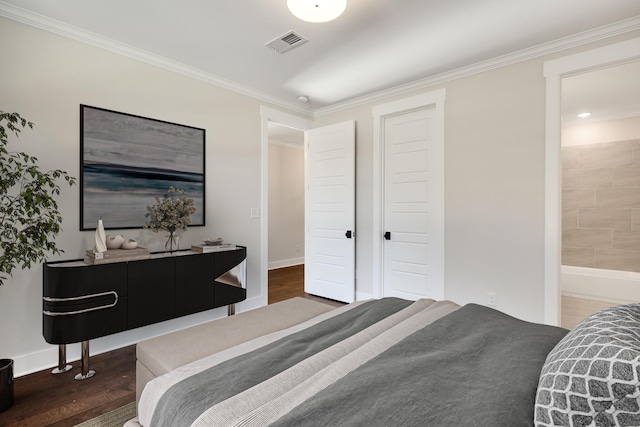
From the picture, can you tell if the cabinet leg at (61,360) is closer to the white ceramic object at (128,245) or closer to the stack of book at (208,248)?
the white ceramic object at (128,245)

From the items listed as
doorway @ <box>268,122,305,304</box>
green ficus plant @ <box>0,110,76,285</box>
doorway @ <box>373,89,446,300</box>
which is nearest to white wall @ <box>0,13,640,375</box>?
doorway @ <box>373,89,446,300</box>

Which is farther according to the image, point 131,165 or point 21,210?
point 131,165

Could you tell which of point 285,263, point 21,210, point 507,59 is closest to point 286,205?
point 285,263

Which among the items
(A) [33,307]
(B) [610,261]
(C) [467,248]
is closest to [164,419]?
(A) [33,307]

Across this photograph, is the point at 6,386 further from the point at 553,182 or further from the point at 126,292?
the point at 553,182

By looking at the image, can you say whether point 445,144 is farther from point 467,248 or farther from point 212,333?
point 212,333

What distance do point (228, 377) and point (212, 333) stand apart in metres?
0.65

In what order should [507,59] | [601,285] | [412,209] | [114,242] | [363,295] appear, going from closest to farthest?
[114,242]
[507,59]
[412,209]
[363,295]
[601,285]

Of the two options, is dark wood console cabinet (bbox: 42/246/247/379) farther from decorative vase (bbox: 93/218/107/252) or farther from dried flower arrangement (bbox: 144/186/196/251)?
dried flower arrangement (bbox: 144/186/196/251)

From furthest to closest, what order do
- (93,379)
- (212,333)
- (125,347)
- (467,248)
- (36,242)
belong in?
(467,248) < (125,347) < (93,379) < (36,242) < (212,333)

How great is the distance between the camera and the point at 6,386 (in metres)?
1.87

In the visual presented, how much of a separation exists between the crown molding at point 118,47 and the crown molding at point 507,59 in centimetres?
129

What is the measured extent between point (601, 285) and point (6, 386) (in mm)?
6408

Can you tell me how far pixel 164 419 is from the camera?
96 centimetres
